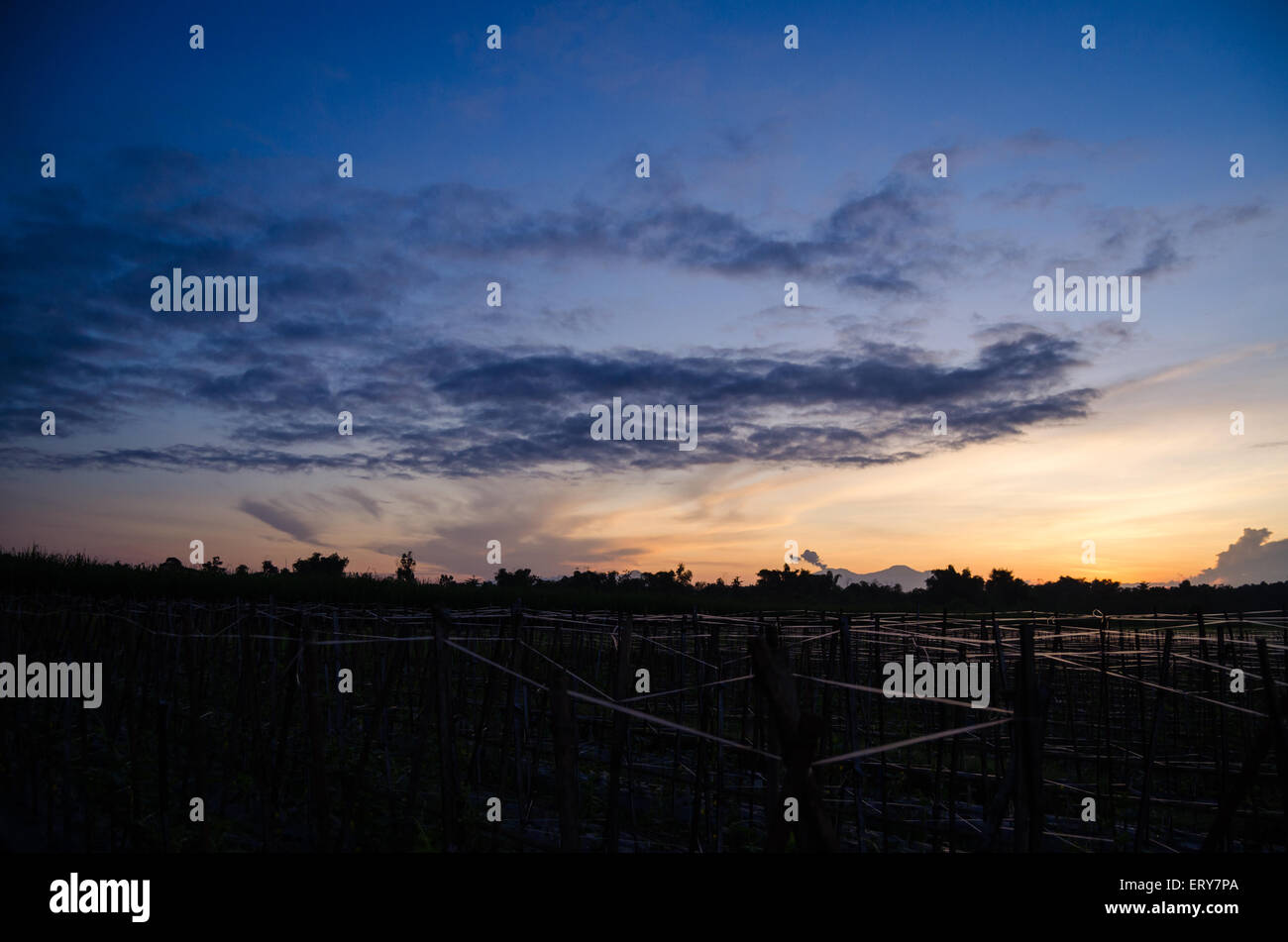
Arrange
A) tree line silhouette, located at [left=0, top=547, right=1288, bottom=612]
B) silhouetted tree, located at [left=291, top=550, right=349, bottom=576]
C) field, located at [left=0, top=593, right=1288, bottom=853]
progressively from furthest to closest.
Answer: silhouetted tree, located at [left=291, top=550, right=349, bottom=576] → tree line silhouette, located at [left=0, top=547, right=1288, bottom=612] → field, located at [left=0, top=593, right=1288, bottom=853]

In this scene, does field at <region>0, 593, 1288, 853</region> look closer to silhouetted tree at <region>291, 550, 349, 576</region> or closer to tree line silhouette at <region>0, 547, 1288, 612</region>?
tree line silhouette at <region>0, 547, 1288, 612</region>

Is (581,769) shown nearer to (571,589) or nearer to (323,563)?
(571,589)

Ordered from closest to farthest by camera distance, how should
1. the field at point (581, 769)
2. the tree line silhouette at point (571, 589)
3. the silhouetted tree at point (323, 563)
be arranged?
the field at point (581, 769) → the tree line silhouette at point (571, 589) → the silhouetted tree at point (323, 563)

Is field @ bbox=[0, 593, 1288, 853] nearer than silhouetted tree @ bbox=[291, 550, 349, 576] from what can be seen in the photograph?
Yes

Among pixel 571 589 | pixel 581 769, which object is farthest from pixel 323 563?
pixel 581 769

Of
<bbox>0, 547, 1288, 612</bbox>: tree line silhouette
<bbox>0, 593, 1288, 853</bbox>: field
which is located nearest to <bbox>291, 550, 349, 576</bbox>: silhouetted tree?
<bbox>0, 547, 1288, 612</bbox>: tree line silhouette

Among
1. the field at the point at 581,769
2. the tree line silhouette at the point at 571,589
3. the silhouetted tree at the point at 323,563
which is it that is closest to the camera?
the field at the point at 581,769

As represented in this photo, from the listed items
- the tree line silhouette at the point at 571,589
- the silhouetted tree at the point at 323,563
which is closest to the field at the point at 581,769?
the tree line silhouette at the point at 571,589

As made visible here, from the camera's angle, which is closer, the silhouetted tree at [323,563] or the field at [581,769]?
the field at [581,769]

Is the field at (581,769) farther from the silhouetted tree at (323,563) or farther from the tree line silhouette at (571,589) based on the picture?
the silhouetted tree at (323,563)

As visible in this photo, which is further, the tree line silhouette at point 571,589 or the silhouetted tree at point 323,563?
the silhouetted tree at point 323,563

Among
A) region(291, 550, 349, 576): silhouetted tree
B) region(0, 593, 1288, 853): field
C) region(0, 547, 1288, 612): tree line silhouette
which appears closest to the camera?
region(0, 593, 1288, 853): field
